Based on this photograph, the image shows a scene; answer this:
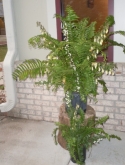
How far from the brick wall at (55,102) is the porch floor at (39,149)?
0.67 ft

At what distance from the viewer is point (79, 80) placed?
2.36m

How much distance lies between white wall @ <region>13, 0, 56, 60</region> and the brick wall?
0.50 m

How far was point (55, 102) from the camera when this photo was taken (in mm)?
3436

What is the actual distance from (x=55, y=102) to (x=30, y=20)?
1389mm

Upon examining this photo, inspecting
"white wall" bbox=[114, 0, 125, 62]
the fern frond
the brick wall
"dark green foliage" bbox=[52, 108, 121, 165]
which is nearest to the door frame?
"white wall" bbox=[114, 0, 125, 62]

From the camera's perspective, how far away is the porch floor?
2.55 metres

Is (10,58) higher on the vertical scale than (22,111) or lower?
higher

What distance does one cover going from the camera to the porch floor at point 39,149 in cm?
255

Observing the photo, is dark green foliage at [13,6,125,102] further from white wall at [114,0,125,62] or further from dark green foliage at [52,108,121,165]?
white wall at [114,0,125,62]

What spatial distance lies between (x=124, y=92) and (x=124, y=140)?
26.4 inches

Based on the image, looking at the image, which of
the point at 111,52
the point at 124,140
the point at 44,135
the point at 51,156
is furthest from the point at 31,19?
the point at 124,140

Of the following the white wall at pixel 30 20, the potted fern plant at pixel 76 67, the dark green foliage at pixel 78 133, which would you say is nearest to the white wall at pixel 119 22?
the potted fern plant at pixel 76 67

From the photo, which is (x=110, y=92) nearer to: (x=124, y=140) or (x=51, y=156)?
(x=124, y=140)

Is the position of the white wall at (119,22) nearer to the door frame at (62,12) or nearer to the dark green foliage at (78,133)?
the door frame at (62,12)
